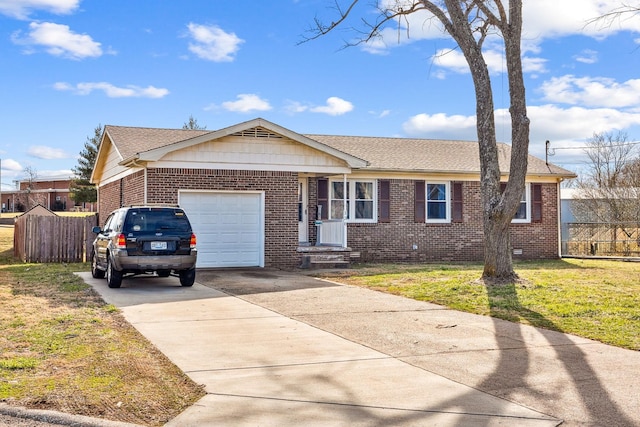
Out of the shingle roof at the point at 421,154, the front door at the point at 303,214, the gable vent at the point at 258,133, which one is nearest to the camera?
the gable vent at the point at 258,133

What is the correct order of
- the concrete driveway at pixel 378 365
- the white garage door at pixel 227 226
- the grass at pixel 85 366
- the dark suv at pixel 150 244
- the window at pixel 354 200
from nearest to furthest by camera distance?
1. the concrete driveway at pixel 378 365
2. the grass at pixel 85 366
3. the dark suv at pixel 150 244
4. the white garage door at pixel 227 226
5. the window at pixel 354 200

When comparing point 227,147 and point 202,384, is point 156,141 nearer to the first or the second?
point 227,147

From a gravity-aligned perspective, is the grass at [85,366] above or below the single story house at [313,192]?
below

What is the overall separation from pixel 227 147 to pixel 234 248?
289cm

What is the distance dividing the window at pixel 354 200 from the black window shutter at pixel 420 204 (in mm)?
1608

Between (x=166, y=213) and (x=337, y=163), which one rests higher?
(x=337, y=163)

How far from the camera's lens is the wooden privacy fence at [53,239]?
21.4 metres

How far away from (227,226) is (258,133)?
110 inches

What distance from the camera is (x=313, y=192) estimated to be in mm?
21750

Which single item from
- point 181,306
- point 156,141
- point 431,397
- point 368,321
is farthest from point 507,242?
point 156,141

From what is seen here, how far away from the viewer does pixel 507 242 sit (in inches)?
571

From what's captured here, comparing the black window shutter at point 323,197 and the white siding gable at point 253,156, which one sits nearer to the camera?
the white siding gable at point 253,156

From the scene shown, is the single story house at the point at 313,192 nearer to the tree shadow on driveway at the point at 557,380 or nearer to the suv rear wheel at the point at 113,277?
the suv rear wheel at the point at 113,277

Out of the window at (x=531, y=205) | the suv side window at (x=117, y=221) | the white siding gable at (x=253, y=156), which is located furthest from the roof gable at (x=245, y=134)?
the window at (x=531, y=205)
